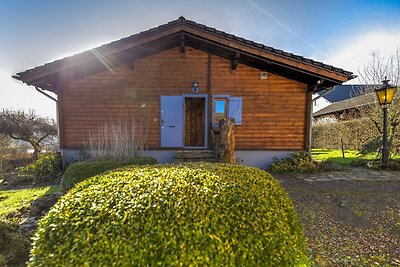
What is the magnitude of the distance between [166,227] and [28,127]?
13.7 meters

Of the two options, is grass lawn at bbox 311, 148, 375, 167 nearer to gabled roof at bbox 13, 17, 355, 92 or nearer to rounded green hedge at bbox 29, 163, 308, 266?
gabled roof at bbox 13, 17, 355, 92

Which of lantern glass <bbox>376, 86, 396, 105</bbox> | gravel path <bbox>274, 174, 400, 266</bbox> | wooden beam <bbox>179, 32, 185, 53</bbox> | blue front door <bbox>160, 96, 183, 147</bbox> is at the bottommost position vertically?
gravel path <bbox>274, 174, 400, 266</bbox>

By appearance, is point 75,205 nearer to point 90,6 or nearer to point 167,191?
point 167,191

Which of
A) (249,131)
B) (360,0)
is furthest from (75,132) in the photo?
(360,0)

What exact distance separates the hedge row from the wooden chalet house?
251 inches

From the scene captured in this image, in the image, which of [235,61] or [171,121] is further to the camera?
[171,121]

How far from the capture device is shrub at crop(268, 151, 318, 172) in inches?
260

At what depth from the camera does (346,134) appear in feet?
41.9

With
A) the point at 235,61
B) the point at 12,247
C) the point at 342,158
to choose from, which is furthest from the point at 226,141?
the point at 342,158

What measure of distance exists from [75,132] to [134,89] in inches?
101

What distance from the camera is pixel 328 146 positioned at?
1441 centimetres

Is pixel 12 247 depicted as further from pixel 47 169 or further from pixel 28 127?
pixel 28 127

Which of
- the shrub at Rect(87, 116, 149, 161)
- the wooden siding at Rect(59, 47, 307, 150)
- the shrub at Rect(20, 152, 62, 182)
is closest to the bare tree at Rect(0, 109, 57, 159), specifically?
the shrub at Rect(20, 152, 62, 182)

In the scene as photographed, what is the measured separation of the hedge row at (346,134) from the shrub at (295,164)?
5.97 m
